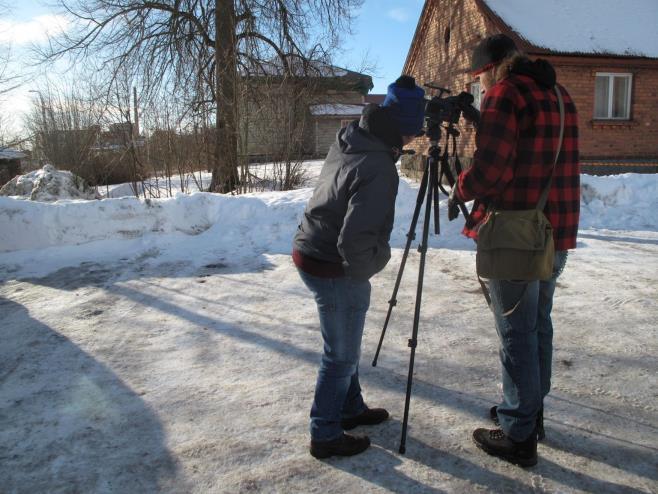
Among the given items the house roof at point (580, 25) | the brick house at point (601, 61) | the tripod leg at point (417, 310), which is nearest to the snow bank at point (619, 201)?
the brick house at point (601, 61)

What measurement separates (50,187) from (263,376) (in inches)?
412

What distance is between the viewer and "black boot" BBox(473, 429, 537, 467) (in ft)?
8.29

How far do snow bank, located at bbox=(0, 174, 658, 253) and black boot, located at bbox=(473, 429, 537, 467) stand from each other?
15.2 ft

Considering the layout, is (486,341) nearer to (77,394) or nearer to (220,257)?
(77,394)

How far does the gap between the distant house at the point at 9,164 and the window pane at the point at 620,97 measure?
2321cm

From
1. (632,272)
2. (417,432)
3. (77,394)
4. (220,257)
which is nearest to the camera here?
(417,432)

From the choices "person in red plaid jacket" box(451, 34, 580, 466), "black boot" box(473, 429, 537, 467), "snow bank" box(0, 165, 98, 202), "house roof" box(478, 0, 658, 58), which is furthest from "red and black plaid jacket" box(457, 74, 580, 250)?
"house roof" box(478, 0, 658, 58)

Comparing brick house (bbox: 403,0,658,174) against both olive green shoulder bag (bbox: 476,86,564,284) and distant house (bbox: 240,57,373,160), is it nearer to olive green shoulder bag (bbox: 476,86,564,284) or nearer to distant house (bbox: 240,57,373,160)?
distant house (bbox: 240,57,373,160)

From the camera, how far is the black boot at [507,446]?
99.4 inches

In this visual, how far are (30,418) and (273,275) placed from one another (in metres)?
3.21

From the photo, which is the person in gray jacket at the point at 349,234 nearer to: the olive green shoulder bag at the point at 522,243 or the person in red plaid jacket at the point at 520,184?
the person in red plaid jacket at the point at 520,184

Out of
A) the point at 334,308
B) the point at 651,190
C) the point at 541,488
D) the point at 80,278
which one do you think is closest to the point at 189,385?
the point at 334,308

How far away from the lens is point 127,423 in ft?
9.73

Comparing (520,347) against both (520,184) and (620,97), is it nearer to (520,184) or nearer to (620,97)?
(520,184)
